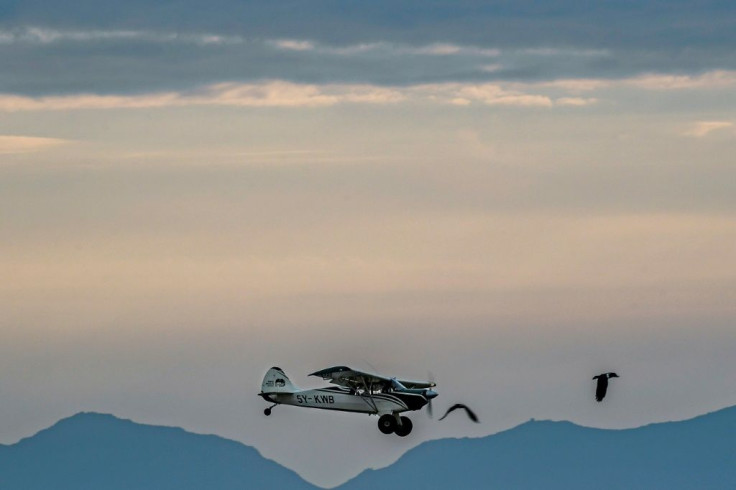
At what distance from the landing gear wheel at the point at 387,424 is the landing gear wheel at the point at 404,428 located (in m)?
0.46

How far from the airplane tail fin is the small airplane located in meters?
3.10

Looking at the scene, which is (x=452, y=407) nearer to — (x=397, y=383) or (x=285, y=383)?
(x=397, y=383)

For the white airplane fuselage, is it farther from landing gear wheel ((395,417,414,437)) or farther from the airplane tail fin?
landing gear wheel ((395,417,414,437))

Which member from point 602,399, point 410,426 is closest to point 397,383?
point 410,426

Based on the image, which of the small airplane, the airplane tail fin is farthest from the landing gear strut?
the airplane tail fin

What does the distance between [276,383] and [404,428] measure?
1557 cm

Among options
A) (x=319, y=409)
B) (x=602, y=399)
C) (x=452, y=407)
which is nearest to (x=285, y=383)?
(x=319, y=409)

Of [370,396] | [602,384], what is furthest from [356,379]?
[602,384]

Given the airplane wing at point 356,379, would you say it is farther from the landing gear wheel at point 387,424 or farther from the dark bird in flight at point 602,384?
the dark bird in flight at point 602,384

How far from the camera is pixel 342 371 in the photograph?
175625mm

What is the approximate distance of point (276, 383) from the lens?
18500cm

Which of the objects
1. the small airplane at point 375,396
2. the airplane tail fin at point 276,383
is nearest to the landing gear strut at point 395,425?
the small airplane at point 375,396

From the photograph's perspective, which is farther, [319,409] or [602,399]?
[319,409]

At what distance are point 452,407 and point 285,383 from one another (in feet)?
65.3
